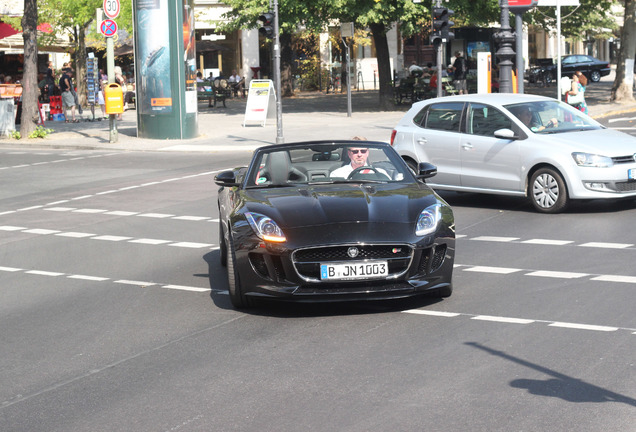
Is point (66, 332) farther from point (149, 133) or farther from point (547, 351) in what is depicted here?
point (149, 133)

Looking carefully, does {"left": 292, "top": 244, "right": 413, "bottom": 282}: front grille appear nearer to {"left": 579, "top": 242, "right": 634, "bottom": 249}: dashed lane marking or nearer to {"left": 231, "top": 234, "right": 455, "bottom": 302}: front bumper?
{"left": 231, "top": 234, "right": 455, "bottom": 302}: front bumper

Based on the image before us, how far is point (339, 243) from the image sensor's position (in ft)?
25.0

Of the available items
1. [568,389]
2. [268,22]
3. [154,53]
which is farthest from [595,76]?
[568,389]

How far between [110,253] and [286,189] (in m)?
3.60

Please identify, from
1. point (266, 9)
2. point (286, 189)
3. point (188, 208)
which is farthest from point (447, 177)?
point (266, 9)

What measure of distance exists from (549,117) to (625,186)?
162 centimetres

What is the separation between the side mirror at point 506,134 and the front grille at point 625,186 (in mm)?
1507

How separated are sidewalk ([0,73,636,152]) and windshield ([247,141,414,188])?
16.5 m

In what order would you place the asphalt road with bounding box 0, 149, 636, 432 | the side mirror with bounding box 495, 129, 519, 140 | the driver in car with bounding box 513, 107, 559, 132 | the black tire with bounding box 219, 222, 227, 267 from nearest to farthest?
the asphalt road with bounding box 0, 149, 636, 432
the black tire with bounding box 219, 222, 227, 267
the side mirror with bounding box 495, 129, 519, 140
the driver in car with bounding box 513, 107, 559, 132

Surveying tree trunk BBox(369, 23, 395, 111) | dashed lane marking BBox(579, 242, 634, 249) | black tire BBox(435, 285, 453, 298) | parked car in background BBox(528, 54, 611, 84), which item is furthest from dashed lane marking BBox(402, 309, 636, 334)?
parked car in background BBox(528, 54, 611, 84)

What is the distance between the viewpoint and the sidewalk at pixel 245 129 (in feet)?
90.3

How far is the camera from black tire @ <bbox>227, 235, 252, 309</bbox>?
318 inches

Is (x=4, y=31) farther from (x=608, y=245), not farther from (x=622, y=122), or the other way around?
(x=608, y=245)

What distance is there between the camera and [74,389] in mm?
6184
